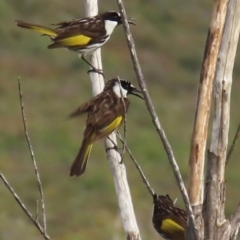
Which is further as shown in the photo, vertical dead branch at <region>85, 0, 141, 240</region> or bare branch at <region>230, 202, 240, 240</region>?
vertical dead branch at <region>85, 0, 141, 240</region>

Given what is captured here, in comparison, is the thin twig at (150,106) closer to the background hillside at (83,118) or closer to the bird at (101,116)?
the bird at (101,116)

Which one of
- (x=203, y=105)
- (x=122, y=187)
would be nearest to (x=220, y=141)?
(x=203, y=105)

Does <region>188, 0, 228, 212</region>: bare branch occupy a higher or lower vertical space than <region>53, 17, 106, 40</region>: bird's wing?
higher

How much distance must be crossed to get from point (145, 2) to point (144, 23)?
2.58 m

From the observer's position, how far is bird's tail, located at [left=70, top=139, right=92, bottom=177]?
4711 millimetres

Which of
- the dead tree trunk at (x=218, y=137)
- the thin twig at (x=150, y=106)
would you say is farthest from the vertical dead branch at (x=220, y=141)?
the thin twig at (x=150, y=106)

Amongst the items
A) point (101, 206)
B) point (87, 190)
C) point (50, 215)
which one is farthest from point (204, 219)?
point (87, 190)

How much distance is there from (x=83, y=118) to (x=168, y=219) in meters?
20.6

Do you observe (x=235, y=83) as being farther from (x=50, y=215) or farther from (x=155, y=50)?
(x=50, y=215)

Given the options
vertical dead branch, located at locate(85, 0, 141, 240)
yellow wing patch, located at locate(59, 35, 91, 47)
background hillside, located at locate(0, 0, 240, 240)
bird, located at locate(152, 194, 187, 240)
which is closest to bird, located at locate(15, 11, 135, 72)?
yellow wing patch, located at locate(59, 35, 91, 47)

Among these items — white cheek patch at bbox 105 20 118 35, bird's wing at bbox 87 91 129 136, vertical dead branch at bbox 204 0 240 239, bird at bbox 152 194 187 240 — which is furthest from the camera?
white cheek patch at bbox 105 20 118 35

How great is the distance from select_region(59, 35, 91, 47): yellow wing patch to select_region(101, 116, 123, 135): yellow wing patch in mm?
1146

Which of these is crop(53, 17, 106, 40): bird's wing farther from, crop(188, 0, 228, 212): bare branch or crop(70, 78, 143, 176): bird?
crop(188, 0, 228, 212): bare branch

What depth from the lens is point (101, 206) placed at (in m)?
17.6
